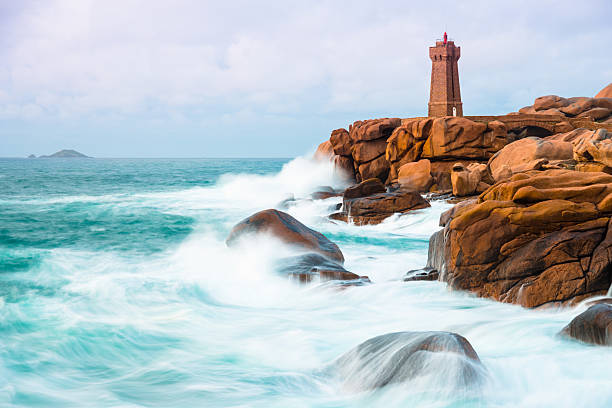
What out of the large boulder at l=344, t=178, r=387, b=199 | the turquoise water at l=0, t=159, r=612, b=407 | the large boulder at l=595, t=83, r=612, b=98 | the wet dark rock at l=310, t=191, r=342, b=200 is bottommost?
the turquoise water at l=0, t=159, r=612, b=407

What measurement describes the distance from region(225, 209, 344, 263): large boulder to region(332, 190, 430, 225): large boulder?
6113 millimetres

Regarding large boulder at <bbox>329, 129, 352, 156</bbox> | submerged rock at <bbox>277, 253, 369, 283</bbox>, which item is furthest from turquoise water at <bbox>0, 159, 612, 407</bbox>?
large boulder at <bbox>329, 129, 352, 156</bbox>

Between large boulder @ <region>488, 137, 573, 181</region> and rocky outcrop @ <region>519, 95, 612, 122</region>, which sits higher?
rocky outcrop @ <region>519, 95, 612, 122</region>

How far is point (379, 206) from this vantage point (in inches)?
669

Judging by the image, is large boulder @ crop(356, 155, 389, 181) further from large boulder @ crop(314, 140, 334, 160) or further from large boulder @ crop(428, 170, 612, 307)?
large boulder @ crop(428, 170, 612, 307)

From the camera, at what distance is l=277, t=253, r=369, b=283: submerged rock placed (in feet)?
28.8

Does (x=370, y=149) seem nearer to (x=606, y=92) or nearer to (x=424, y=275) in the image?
(x=424, y=275)

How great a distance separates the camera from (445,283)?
770 centimetres

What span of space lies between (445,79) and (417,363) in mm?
39721

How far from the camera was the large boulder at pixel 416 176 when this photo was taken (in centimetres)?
2197

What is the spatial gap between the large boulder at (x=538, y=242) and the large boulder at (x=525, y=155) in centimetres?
884

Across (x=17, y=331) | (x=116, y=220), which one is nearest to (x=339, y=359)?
(x=17, y=331)

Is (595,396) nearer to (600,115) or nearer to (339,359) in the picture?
(339,359)

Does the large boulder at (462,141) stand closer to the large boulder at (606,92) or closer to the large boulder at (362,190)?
the large boulder at (362,190)
